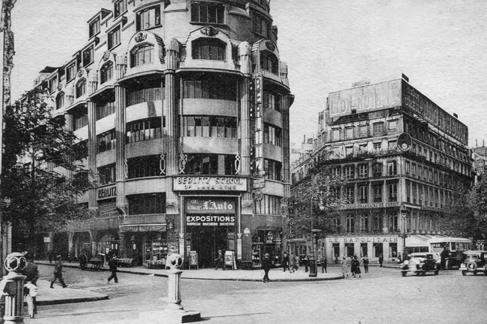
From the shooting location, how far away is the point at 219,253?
153 feet

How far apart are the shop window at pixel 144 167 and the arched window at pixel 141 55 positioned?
8.09 metres

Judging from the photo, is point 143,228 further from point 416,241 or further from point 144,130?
point 416,241

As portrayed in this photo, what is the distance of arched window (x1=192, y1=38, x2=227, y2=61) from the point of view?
49.3m

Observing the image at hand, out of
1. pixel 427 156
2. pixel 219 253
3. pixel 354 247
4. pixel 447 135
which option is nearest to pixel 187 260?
pixel 219 253

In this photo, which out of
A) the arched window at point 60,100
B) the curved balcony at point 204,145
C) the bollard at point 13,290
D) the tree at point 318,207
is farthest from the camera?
the tree at point 318,207

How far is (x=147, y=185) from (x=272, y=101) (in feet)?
44.6

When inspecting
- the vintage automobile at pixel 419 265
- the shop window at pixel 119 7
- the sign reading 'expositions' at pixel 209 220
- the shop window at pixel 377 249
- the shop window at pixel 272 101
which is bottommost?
the shop window at pixel 377 249

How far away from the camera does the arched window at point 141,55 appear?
50469mm

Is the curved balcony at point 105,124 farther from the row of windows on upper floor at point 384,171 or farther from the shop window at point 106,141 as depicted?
the row of windows on upper floor at point 384,171

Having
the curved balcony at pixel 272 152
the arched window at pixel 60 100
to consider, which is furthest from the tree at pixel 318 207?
the arched window at pixel 60 100

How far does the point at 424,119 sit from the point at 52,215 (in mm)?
62829

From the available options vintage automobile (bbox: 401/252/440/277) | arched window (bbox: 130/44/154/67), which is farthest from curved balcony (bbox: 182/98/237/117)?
vintage automobile (bbox: 401/252/440/277)

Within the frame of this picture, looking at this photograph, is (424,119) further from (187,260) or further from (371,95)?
(187,260)

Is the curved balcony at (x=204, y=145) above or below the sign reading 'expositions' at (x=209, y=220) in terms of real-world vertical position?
above
